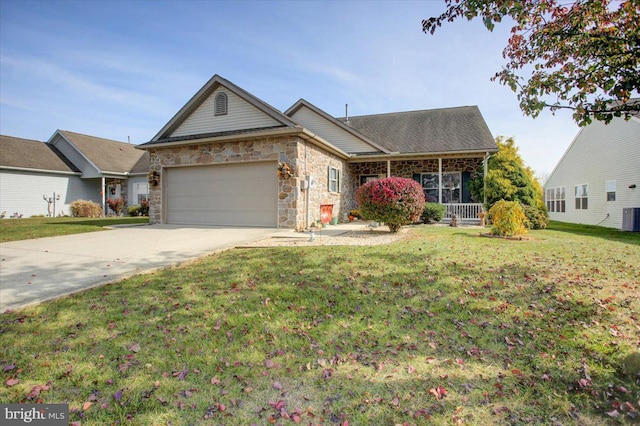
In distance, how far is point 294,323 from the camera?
3.60 m

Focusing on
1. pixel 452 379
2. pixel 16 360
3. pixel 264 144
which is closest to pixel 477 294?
pixel 452 379

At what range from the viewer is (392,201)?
9508mm

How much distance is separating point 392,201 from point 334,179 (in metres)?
5.39

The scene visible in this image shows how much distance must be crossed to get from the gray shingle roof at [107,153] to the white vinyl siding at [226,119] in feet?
32.5

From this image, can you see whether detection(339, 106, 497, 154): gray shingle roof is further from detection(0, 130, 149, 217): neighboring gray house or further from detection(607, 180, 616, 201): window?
detection(0, 130, 149, 217): neighboring gray house

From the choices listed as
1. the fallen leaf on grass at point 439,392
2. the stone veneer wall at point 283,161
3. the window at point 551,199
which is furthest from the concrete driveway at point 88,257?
the window at point 551,199

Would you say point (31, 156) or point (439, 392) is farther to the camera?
point (31, 156)

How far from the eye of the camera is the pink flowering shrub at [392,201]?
377 inches

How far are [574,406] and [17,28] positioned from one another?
14.8 meters

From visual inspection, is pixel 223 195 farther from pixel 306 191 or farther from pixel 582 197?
pixel 582 197

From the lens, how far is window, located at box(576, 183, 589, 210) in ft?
58.1

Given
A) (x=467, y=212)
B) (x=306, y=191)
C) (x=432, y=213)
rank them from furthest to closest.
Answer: (x=467, y=212) < (x=432, y=213) < (x=306, y=191)

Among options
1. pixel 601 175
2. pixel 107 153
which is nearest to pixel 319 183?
pixel 601 175

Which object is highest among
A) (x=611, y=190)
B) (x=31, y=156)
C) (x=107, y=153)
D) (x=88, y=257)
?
(x=107, y=153)
